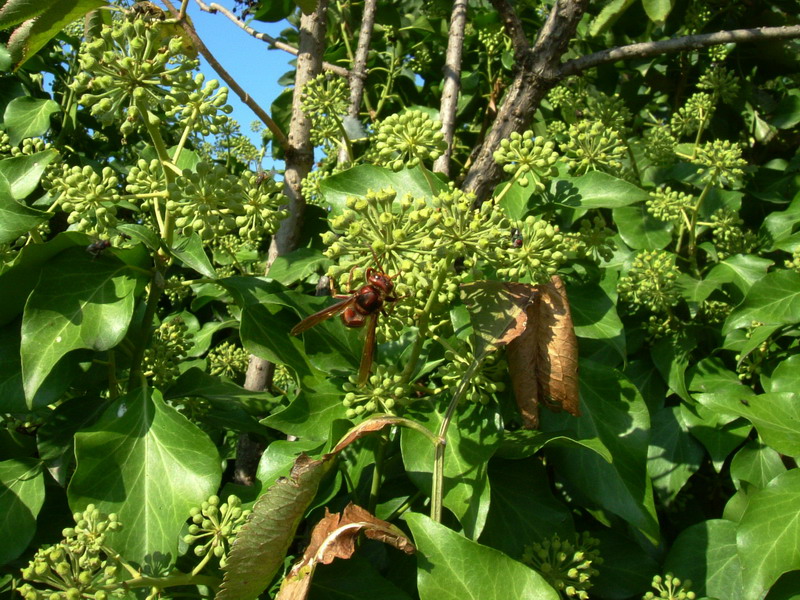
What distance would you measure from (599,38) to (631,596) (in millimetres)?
2978

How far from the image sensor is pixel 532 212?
2104 millimetres

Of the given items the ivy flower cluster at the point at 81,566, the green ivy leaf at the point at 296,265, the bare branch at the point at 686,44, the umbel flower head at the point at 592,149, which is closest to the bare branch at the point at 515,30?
the bare branch at the point at 686,44

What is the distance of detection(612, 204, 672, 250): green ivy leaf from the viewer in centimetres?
266

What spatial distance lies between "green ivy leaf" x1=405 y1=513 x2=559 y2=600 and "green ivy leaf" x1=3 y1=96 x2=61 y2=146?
8.79ft

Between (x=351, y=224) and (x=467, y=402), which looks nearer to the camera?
(x=351, y=224)

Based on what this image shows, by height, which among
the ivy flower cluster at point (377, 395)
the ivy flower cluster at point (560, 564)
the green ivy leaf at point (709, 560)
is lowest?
the green ivy leaf at point (709, 560)

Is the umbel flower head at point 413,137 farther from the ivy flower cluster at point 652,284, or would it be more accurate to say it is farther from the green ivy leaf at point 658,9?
the green ivy leaf at point 658,9

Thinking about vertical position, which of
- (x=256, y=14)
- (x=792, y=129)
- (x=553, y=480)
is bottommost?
(x=553, y=480)

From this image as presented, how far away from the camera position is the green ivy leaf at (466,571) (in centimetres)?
133

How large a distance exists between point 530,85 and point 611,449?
3.83 feet

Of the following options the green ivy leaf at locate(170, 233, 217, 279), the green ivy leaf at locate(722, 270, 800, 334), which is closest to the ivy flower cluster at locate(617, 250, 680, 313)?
the green ivy leaf at locate(722, 270, 800, 334)

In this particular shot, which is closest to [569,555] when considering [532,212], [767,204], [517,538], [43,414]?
[517,538]

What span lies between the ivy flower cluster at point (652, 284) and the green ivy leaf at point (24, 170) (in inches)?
72.9

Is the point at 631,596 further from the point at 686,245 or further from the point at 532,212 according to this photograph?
the point at 686,245
